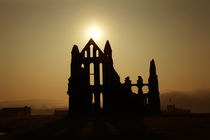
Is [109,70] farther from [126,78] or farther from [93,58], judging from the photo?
[126,78]

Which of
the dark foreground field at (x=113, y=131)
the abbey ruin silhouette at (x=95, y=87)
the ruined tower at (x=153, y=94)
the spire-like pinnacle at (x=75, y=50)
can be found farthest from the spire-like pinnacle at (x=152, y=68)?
the dark foreground field at (x=113, y=131)

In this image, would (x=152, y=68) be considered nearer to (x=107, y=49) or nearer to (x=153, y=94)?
(x=153, y=94)

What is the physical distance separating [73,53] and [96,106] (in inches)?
354

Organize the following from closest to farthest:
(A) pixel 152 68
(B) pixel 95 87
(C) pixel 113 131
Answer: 1. (C) pixel 113 131
2. (B) pixel 95 87
3. (A) pixel 152 68

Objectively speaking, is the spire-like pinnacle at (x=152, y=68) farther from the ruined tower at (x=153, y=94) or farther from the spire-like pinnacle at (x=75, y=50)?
the spire-like pinnacle at (x=75, y=50)

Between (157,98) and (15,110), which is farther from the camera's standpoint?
(15,110)

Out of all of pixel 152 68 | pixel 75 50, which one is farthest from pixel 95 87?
pixel 152 68

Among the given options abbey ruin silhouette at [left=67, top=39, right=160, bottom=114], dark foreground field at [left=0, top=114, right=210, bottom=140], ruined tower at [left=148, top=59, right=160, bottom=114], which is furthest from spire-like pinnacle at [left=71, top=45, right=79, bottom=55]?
dark foreground field at [left=0, top=114, right=210, bottom=140]

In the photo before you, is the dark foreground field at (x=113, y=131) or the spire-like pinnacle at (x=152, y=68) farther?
the spire-like pinnacle at (x=152, y=68)

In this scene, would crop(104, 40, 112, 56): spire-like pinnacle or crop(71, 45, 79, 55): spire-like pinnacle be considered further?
crop(104, 40, 112, 56): spire-like pinnacle

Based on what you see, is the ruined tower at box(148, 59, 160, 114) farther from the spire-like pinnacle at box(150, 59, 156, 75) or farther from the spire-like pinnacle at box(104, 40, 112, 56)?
the spire-like pinnacle at box(104, 40, 112, 56)

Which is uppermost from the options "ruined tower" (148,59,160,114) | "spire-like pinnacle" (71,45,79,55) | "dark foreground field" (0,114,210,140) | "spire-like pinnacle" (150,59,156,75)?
"spire-like pinnacle" (71,45,79,55)

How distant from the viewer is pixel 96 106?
3294 centimetres

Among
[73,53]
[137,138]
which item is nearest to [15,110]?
[73,53]
